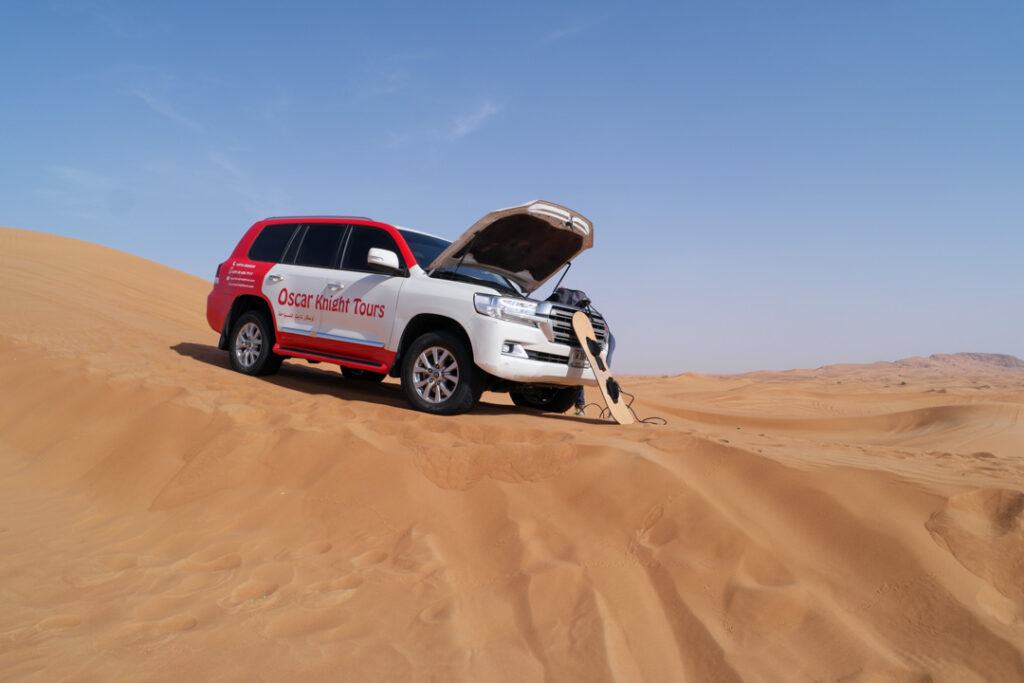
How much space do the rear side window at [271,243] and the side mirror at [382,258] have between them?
6.29 feet

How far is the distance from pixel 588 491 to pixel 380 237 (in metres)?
4.17

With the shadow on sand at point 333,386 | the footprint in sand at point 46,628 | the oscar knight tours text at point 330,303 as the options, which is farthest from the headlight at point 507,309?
the footprint in sand at point 46,628

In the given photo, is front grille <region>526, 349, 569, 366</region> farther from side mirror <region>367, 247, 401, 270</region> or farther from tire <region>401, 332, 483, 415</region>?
side mirror <region>367, 247, 401, 270</region>

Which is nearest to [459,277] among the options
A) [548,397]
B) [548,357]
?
[548,357]

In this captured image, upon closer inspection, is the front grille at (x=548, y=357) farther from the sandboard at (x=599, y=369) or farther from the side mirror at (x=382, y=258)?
the side mirror at (x=382, y=258)

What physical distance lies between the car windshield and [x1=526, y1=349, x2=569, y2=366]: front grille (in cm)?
109

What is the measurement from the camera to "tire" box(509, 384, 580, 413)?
700cm

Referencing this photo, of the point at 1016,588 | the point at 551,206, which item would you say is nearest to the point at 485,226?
the point at 551,206

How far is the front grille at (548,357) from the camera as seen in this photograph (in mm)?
5614

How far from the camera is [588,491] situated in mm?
3555

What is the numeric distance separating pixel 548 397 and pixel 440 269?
6.75ft

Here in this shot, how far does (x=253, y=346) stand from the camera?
749 centimetres

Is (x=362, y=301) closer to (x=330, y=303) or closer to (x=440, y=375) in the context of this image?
(x=330, y=303)

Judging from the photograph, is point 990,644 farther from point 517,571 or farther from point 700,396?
point 700,396
